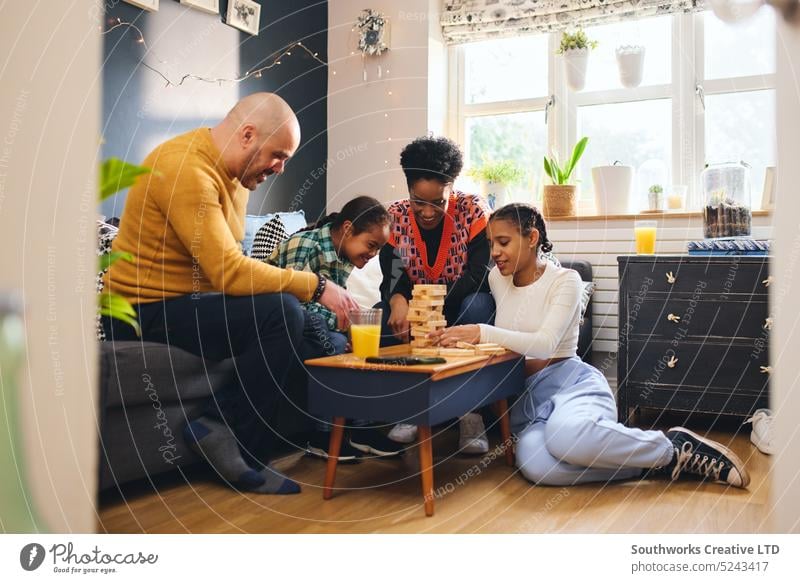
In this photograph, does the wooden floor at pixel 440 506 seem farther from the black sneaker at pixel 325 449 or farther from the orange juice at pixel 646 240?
the orange juice at pixel 646 240

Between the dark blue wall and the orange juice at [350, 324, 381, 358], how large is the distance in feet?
3.03

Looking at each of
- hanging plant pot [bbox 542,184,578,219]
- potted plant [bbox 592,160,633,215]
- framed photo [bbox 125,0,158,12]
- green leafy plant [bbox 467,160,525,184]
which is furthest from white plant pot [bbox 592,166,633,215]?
framed photo [bbox 125,0,158,12]

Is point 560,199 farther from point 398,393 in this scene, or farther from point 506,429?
point 398,393

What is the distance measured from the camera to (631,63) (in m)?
2.70

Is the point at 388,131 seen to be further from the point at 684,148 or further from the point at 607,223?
the point at 684,148

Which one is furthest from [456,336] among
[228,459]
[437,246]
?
[228,459]

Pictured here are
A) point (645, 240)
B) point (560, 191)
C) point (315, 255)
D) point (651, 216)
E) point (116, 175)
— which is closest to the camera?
point (116, 175)

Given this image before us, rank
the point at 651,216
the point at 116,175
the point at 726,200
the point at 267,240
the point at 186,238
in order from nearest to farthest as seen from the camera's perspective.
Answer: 1. the point at 116,175
2. the point at 186,238
3. the point at 267,240
4. the point at 726,200
5. the point at 651,216

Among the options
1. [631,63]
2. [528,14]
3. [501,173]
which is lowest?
[501,173]

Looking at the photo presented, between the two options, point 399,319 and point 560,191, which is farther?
point 560,191

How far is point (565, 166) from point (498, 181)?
26 cm

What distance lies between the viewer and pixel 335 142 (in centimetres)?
265

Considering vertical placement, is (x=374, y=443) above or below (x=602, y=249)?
below
